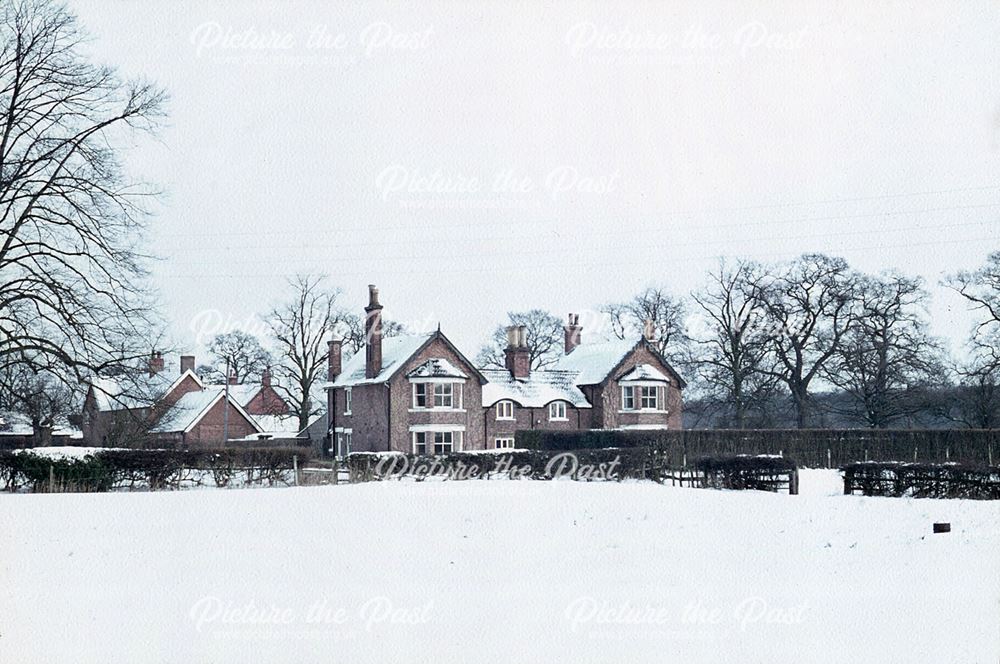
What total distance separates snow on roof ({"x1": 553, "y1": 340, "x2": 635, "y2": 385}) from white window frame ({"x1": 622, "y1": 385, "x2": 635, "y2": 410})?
1.44m

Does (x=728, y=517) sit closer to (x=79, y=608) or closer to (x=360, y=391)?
(x=79, y=608)

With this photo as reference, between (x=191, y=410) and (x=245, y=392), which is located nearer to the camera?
(x=191, y=410)

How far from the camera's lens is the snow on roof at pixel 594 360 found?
210 feet

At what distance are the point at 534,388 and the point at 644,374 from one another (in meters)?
6.37

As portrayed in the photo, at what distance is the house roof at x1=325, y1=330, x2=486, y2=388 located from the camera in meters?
57.6

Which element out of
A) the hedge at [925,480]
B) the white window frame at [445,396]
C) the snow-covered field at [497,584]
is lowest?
the snow-covered field at [497,584]

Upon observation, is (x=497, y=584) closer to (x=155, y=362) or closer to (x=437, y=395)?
(x=155, y=362)

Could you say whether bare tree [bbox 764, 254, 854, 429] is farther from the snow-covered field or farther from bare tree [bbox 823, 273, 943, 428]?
the snow-covered field

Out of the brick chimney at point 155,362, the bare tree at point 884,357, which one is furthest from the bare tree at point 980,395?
the brick chimney at point 155,362

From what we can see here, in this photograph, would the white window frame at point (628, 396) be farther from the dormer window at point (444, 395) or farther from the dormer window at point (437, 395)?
the dormer window at point (444, 395)

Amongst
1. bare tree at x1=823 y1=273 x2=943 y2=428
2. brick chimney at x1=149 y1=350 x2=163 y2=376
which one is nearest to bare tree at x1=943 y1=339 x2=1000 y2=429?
bare tree at x1=823 y1=273 x2=943 y2=428

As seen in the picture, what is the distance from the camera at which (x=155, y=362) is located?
33.0 metres

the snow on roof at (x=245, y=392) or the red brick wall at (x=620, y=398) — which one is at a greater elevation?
the snow on roof at (x=245, y=392)

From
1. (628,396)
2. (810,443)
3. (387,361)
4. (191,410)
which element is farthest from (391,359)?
(191,410)
